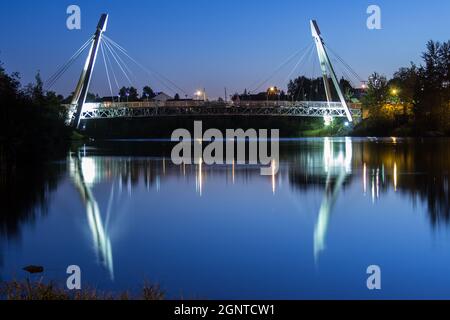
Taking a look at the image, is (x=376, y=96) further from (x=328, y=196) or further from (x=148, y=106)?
(x=328, y=196)

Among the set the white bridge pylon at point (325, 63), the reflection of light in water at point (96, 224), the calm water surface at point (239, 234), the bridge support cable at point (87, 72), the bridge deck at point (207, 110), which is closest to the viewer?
the calm water surface at point (239, 234)

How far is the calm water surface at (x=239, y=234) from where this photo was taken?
13047mm

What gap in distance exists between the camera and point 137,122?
166 m

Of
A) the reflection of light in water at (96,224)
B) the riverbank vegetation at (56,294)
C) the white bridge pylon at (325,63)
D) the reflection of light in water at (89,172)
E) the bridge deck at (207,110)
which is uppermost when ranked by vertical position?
the white bridge pylon at (325,63)

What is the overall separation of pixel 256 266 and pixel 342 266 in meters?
1.67

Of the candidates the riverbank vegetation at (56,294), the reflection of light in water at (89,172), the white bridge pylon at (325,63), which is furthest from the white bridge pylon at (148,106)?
the riverbank vegetation at (56,294)

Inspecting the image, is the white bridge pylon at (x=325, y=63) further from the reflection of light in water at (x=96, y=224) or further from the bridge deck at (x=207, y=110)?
the reflection of light in water at (x=96, y=224)

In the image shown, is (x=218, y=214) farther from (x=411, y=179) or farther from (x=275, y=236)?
(x=411, y=179)

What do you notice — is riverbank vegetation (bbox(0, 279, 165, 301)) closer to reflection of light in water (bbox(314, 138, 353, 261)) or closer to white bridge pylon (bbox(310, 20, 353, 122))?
reflection of light in water (bbox(314, 138, 353, 261))

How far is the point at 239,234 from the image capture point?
1858cm

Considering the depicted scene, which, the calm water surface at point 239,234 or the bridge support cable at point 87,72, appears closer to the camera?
the calm water surface at point 239,234

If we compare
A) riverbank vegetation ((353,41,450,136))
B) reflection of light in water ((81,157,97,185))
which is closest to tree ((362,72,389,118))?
riverbank vegetation ((353,41,450,136))

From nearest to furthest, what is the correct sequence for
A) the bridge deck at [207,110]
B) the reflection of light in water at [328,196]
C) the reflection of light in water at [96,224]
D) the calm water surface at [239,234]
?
the calm water surface at [239,234] → the reflection of light in water at [96,224] → the reflection of light in water at [328,196] → the bridge deck at [207,110]

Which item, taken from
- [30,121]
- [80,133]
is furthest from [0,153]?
[80,133]
